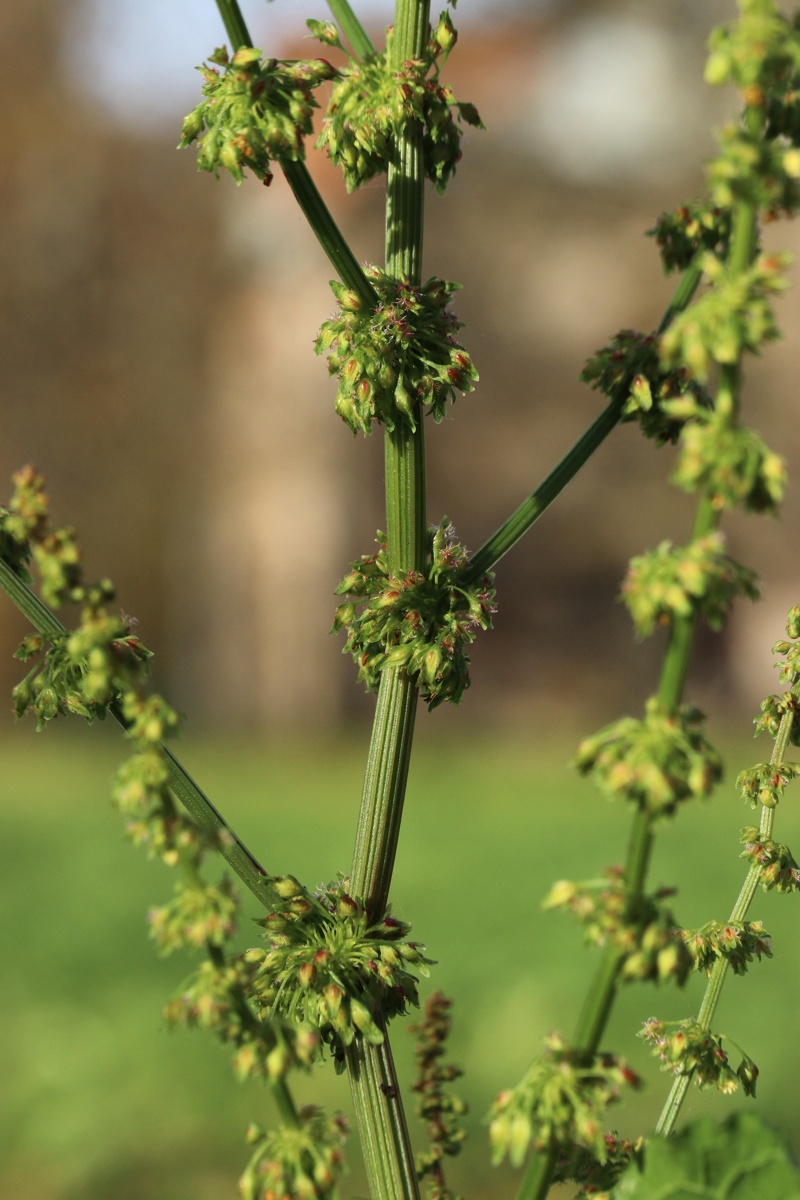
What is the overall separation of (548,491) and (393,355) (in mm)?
119

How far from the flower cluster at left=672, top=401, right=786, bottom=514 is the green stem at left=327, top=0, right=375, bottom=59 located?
0.38m

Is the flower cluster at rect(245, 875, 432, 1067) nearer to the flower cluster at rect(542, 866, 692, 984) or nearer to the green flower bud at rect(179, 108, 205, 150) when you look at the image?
the flower cluster at rect(542, 866, 692, 984)

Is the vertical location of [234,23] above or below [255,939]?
below

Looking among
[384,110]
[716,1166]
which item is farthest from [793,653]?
[384,110]

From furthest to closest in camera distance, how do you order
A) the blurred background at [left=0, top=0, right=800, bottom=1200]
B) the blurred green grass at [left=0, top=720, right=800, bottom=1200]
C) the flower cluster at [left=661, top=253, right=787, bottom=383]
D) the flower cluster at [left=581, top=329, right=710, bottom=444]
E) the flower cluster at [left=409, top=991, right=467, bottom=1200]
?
1. the blurred background at [left=0, top=0, right=800, bottom=1200]
2. the blurred green grass at [left=0, top=720, right=800, bottom=1200]
3. the flower cluster at [left=409, top=991, right=467, bottom=1200]
4. the flower cluster at [left=581, top=329, right=710, bottom=444]
5. the flower cluster at [left=661, top=253, right=787, bottom=383]

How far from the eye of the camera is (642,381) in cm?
70

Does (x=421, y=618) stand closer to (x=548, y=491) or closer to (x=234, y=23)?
(x=548, y=491)

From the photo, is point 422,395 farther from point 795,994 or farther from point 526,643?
point 526,643

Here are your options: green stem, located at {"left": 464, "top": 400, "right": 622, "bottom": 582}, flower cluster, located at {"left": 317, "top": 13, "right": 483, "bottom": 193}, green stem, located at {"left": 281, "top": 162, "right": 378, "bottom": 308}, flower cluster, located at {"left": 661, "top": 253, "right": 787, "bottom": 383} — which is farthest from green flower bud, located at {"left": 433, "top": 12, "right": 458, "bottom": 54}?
flower cluster, located at {"left": 661, "top": 253, "right": 787, "bottom": 383}

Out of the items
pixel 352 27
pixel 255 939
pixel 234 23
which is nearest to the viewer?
pixel 234 23

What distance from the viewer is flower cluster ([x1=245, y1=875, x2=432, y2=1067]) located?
2.37 ft

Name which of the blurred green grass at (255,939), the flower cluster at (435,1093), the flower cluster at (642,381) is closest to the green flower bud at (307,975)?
the flower cluster at (435,1093)

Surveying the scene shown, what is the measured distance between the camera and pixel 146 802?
47 centimetres

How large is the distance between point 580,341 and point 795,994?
5374 mm
